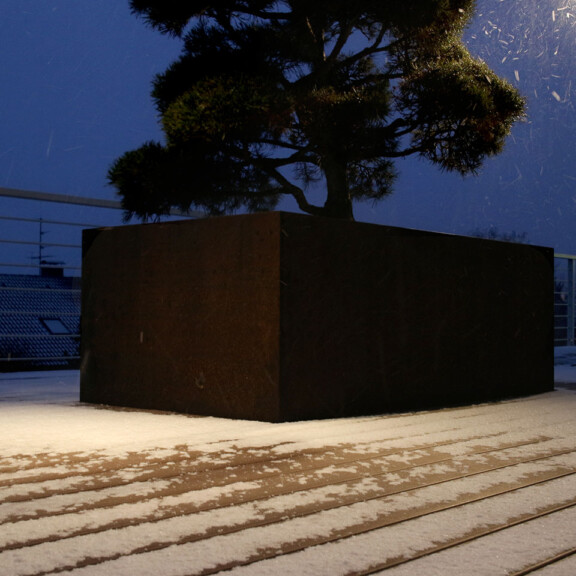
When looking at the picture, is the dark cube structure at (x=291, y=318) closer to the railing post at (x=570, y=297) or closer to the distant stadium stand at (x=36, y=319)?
the railing post at (x=570, y=297)

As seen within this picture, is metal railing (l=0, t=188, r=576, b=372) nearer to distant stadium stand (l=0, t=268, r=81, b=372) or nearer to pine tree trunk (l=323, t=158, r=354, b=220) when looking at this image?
distant stadium stand (l=0, t=268, r=81, b=372)

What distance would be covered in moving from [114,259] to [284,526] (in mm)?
3446

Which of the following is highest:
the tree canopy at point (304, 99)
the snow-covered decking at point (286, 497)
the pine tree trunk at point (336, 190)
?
the tree canopy at point (304, 99)

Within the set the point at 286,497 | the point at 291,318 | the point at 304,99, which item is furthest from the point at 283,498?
the point at 304,99

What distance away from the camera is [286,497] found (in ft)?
9.02

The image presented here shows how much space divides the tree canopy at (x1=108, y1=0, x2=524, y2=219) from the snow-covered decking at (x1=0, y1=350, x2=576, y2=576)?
265cm

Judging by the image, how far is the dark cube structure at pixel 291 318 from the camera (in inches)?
182

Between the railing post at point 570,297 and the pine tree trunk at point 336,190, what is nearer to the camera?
the pine tree trunk at point 336,190

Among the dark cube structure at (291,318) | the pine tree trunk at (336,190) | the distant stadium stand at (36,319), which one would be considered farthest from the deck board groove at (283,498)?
the distant stadium stand at (36,319)

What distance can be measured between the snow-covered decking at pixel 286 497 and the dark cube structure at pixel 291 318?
0.33m

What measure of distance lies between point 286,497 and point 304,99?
4.32 metres

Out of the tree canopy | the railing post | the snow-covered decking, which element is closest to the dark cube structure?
the snow-covered decking

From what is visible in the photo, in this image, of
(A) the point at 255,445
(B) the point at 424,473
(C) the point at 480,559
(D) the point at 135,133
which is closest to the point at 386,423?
(A) the point at 255,445

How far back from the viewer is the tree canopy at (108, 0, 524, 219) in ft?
20.5
